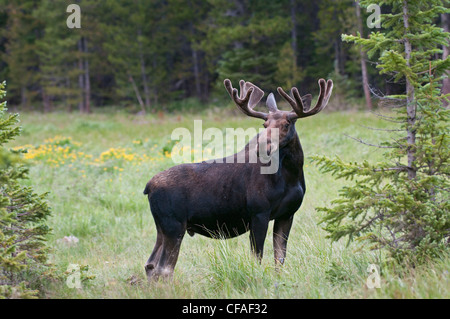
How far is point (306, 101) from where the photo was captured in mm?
5262

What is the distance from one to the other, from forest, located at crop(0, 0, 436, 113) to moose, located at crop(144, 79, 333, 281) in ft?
51.3

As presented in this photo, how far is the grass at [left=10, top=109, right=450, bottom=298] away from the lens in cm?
404

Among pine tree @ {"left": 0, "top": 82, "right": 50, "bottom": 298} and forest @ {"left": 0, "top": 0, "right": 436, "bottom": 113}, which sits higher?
forest @ {"left": 0, "top": 0, "right": 436, "bottom": 113}

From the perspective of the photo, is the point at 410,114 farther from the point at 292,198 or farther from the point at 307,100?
the point at 292,198

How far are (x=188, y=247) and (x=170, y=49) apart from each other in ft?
95.9

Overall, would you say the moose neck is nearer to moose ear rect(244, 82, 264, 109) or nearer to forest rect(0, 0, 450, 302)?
forest rect(0, 0, 450, 302)

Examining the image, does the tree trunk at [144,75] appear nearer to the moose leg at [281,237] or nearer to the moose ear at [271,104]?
the moose ear at [271,104]

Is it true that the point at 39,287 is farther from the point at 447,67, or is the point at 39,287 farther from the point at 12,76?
the point at 12,76

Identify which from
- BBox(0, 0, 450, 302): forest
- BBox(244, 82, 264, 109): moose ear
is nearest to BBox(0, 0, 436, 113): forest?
BBox(0, 0, 450, 302): forest

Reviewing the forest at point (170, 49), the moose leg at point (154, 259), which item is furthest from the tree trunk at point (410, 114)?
the forest at point (170, 49)

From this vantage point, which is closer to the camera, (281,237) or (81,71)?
(281,237)

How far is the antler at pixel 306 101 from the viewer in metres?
4.91

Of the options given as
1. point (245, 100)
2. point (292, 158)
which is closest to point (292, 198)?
point (292, 158)
